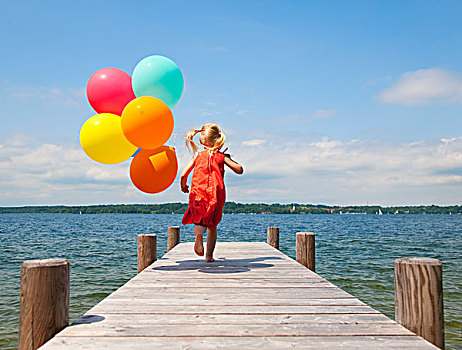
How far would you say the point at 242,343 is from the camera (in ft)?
9.21

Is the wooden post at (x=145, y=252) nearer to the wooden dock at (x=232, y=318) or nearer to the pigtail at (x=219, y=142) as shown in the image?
the wooden dock at (x=232, y=318)

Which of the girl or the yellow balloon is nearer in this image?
the yellow balloon

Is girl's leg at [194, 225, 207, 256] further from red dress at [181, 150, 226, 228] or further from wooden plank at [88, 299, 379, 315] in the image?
wooden plank at [88, 299, 379, 315]

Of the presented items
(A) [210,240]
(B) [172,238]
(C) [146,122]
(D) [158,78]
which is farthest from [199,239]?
(B) [172,238]

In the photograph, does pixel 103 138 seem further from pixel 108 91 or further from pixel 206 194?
pixel 206 194

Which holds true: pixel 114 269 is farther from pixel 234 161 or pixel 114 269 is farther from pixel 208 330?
pixel 208 330

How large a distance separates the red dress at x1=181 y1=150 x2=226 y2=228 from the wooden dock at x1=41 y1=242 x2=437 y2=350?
0.87 meters

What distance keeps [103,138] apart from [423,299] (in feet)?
13.2

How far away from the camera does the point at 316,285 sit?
15.7ft

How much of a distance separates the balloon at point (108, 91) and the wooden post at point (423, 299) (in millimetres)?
4213

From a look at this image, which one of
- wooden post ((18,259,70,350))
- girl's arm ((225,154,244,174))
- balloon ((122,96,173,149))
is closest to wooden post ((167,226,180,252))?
girl's arm ((225,154,244,174))

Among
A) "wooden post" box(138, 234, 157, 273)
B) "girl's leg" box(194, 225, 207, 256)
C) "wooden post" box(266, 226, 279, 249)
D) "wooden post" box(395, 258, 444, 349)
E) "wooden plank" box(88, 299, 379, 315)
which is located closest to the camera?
"wooden post" box(395, 258, 444, 349)

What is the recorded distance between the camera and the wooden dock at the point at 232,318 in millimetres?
2824

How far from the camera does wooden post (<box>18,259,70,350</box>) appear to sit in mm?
2904
